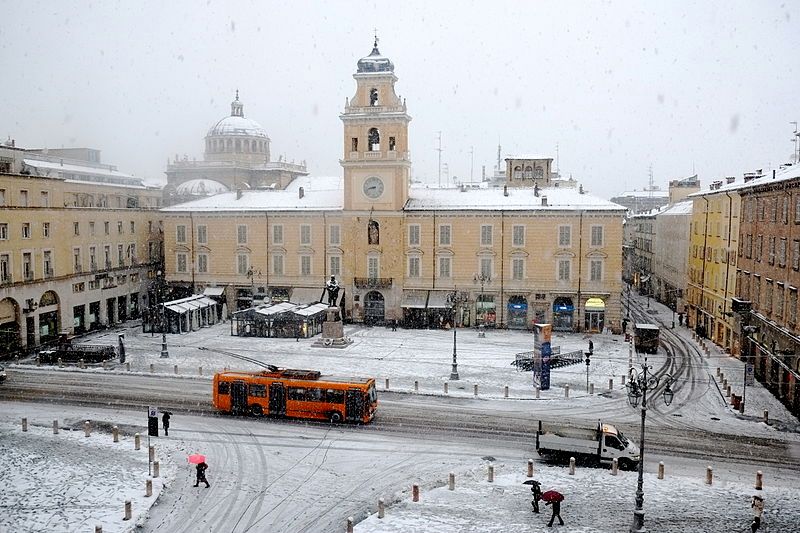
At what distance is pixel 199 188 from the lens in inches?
3236

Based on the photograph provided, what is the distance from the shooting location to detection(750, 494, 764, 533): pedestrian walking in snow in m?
20.1

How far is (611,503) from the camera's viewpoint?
22.3 m

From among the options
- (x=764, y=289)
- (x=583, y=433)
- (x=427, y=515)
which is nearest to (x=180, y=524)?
(x=427, y=515)

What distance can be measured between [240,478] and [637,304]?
207ft

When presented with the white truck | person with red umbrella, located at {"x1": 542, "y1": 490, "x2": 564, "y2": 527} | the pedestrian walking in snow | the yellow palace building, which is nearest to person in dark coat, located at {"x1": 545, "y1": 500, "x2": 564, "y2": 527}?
person with red umbrella, located at {"x1": 542, "y1": 490, "x2": 564, "y2": 527}

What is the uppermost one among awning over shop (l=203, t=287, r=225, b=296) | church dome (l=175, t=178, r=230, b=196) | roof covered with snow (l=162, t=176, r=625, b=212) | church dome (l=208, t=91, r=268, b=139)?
church dome (l=208, t=91, r=268, b=139)

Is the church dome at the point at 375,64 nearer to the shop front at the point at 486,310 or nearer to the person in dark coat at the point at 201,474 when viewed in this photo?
the shop front at the point at 486,310

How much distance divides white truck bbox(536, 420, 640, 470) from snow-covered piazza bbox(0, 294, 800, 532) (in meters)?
0.59

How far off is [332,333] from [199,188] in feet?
132

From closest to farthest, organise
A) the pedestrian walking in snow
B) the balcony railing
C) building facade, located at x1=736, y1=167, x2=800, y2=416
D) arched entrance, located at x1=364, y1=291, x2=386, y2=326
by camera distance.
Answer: the pedestrian walking in snow → building facade, located at x1=736, y1=167, x2=800, y2=416 → the balcony railing → arched entrance, located at x1=364, y1=291, x2=386, y2=326

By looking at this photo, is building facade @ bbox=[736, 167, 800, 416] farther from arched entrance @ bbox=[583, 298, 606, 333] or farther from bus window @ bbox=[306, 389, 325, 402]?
bus window @ bbox=[306, 389, 325, 402]

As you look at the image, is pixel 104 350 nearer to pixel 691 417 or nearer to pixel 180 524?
pixel 180 524

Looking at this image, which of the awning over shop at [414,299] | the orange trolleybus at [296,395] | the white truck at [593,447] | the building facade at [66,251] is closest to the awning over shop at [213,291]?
the building facade at [66,251]

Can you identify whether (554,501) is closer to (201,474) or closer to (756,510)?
(756,510)
